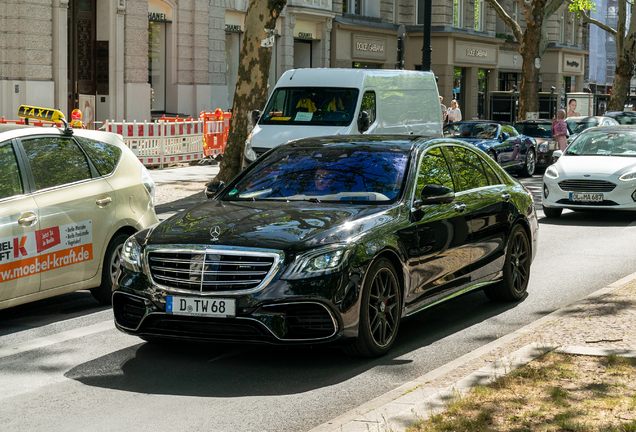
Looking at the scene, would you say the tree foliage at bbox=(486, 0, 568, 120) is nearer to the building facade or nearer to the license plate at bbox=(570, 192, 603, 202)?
the building facade

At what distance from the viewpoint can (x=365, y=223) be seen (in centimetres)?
653

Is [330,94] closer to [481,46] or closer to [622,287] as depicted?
[622,287]

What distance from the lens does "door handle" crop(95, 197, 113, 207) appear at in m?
8.26

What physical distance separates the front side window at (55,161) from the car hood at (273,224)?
4.73 ft

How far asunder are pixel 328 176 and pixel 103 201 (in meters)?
2.14

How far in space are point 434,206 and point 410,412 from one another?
2692 millimetres

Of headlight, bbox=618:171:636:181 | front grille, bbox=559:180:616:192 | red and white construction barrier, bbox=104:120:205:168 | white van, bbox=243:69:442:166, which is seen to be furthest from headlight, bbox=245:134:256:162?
headlight, bbox=618:171:636:181

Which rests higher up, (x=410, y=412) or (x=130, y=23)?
(x=130, y=23)

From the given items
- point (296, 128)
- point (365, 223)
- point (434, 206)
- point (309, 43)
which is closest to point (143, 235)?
point (365, 223)

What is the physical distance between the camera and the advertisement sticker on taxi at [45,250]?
23.8 ft

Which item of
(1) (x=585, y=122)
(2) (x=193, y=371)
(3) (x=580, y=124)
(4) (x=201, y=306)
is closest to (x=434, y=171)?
(4) (x=201, y=306)

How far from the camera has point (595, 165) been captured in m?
15.6

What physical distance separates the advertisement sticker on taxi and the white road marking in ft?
1.64

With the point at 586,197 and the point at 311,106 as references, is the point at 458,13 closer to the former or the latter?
the point at 311,106
